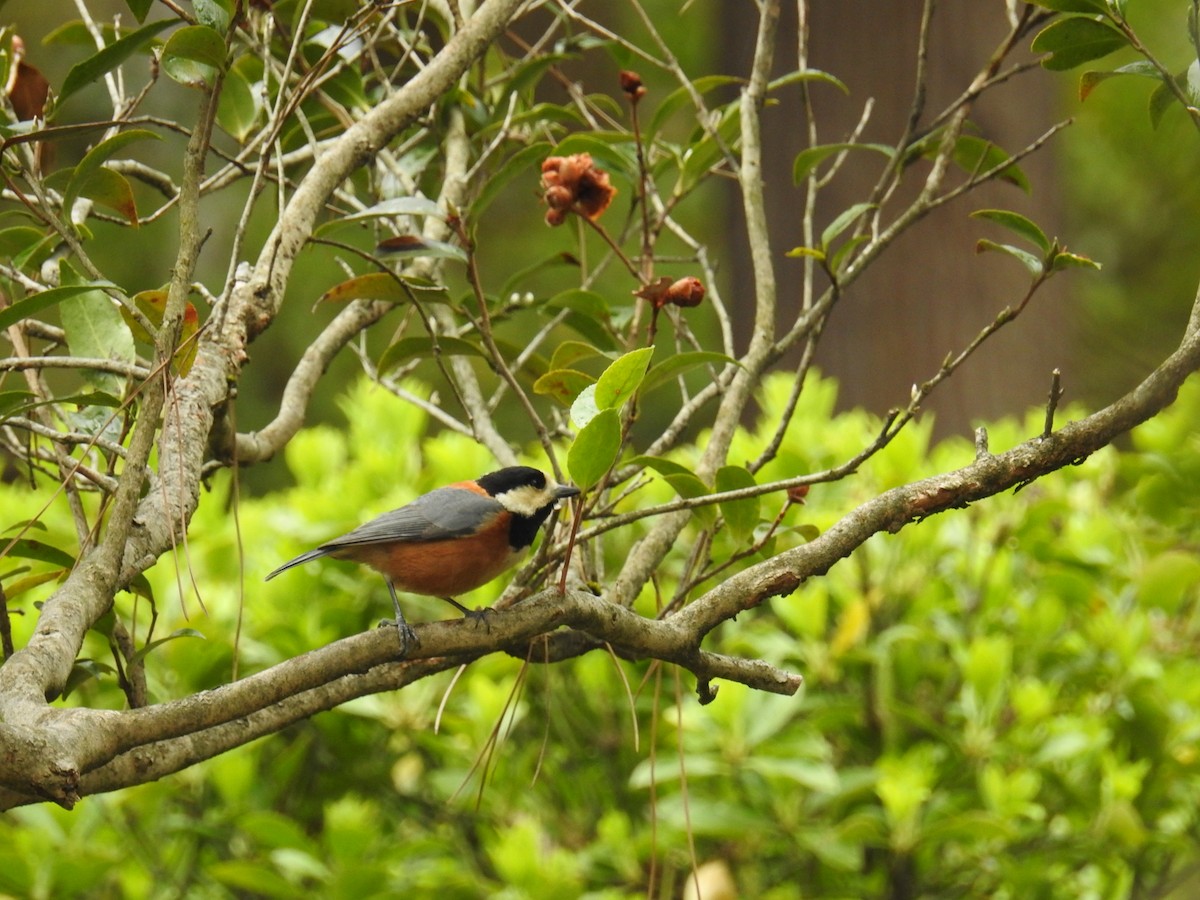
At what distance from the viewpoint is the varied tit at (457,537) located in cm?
251

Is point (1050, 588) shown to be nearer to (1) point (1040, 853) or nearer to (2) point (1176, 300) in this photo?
(1) point (1040, 853)

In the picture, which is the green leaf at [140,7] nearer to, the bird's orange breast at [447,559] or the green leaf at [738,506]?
the green leaf at [738,506]

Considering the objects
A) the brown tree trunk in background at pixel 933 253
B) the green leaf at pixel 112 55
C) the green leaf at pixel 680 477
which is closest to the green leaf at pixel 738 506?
the green leaf at pixel 680 477

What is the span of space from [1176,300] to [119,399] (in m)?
8.22

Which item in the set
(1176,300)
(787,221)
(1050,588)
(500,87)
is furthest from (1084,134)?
(500,87)

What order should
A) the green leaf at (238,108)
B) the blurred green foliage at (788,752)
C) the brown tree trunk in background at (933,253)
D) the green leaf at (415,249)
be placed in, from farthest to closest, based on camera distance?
1. the brown tree trunk in background at (933,253)
2. the blurred green foliage at (788,752)
3. the green leaf at (238,108)
4. the green leaf at (415,249)

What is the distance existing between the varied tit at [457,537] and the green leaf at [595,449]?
0.91m

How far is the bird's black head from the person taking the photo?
2.47 metres

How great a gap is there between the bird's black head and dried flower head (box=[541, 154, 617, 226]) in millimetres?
549

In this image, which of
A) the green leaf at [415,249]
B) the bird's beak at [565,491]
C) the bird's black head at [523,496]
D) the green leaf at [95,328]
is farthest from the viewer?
the bird's black head at [523,496]

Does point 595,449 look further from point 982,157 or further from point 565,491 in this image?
point 982,157

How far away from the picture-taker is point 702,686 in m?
1.73

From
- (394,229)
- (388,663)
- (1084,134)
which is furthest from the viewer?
(1084,134)

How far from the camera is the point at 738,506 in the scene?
1.92 m
